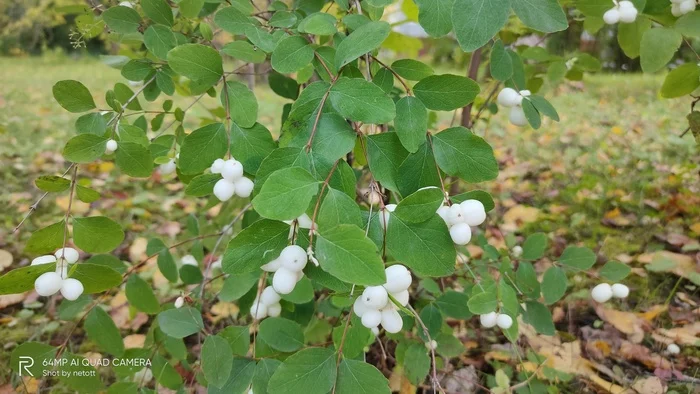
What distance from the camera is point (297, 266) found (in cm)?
46

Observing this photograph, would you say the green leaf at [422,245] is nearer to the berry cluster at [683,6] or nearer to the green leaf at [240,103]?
the green leaf at [240,103]

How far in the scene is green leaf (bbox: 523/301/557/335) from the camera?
0.94 metres

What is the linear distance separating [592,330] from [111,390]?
1.22 meters

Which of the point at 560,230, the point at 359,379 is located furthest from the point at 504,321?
the point at 560,230

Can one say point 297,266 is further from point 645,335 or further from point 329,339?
point 645,335

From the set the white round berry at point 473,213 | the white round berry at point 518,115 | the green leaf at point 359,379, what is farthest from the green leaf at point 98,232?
the white round berry at point 518,115

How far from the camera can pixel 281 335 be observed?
30.5 inches

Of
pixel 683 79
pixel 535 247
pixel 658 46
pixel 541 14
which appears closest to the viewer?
pixel 541 14

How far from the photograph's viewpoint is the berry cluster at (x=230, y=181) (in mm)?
586

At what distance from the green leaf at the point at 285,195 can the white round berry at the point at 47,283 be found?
306mm

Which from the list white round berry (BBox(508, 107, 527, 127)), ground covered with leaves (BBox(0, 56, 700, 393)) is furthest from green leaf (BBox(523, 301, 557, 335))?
white round berry (BBox(508, 107, 527, 127))

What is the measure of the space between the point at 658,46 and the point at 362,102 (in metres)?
0.56

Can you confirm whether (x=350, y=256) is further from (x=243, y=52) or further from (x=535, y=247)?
(x=535, y=247)

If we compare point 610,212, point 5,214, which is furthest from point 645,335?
point 5,214
